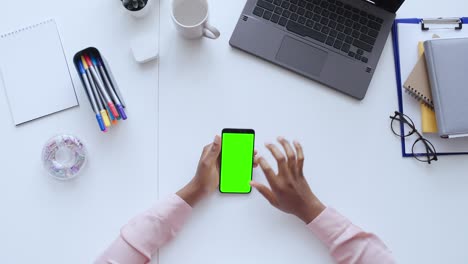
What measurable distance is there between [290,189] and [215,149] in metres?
0.18

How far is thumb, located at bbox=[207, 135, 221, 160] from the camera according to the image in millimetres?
896

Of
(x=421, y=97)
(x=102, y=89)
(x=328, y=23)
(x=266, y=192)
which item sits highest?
(x=328, y=23)

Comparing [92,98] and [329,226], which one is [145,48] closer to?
[92,98]

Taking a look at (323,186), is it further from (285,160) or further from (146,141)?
(146,141)

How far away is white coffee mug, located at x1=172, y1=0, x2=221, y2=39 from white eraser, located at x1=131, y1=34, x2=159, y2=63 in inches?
2.6

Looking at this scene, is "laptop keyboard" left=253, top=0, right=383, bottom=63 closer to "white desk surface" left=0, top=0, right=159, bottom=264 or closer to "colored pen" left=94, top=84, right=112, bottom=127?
"white desk surface" left=0, top=0, right=159, bottom=264

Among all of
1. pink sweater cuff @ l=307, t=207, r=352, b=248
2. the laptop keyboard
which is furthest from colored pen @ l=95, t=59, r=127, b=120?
pink sweater cuff @ l=307, t=207, r=352, b=248

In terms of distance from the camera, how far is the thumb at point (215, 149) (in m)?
0.90

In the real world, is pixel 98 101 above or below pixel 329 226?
above

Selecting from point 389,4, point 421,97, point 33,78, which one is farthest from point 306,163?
point 33,78

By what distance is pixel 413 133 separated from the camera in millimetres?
941

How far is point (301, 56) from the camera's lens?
949 millimetres

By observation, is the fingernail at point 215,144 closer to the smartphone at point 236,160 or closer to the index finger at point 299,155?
the smartphone at point 236,160

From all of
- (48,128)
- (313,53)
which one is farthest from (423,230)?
(48,128)
